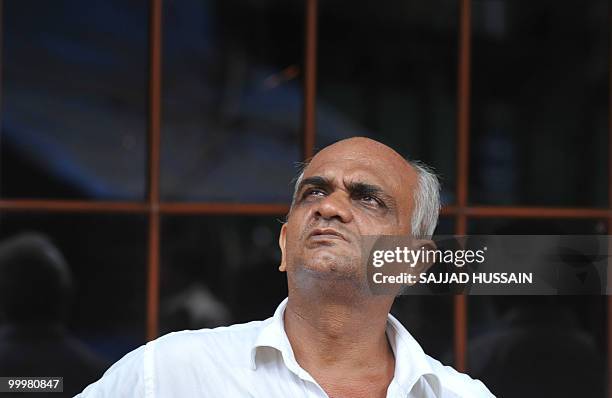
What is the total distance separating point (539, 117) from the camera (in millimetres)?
2590

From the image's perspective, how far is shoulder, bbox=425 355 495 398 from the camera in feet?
5.88

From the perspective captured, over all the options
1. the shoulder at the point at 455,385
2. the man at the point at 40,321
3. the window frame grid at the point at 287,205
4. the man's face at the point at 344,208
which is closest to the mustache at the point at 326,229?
the man's face at the point at 344,208

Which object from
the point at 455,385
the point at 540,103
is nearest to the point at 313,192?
the point at 455,385

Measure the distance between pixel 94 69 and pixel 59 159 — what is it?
0.77ft

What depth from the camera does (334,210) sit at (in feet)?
5.30

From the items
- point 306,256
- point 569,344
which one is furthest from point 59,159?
point 569,344

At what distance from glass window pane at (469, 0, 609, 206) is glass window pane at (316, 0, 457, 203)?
85 millimetres

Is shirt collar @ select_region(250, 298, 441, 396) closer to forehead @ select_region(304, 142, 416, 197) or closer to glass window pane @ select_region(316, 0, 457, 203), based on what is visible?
forehead @ select_region(304, 142, 416, 197)

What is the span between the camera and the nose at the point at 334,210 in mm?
1612

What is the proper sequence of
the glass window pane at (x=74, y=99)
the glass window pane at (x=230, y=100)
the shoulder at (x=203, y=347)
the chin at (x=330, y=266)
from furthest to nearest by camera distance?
the glass window pane at (x=230, y=100)
the glass window pane at (x=74, y=99)
the shoulder at (x=203, y=347)
the chin at (x=330, y=266)

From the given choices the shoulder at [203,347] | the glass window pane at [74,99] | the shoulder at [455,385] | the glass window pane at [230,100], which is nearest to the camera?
the shoulder at [203,347]

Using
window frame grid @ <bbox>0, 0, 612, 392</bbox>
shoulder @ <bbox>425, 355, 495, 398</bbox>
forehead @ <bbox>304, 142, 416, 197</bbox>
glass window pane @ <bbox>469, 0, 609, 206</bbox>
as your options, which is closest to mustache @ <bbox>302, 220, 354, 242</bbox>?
forehead @ <bbox>304, 142, 416, 197</bbox>

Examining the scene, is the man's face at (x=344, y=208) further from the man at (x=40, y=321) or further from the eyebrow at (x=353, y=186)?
the man at (x=40, y=321)

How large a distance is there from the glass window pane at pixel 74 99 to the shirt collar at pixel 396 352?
0.78 metres
